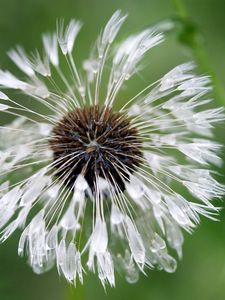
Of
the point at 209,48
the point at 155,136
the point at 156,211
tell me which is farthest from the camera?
the point at 209,48

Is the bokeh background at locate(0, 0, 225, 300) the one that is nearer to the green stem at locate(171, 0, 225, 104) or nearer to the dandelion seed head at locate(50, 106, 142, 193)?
the green stem at locate(171, 0, 225, 104)

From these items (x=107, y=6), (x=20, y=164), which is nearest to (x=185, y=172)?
(x=20, y=164)

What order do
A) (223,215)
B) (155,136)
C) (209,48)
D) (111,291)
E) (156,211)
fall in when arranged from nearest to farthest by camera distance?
(156,211), (155,136), (223,215), (111,291), (209,48)

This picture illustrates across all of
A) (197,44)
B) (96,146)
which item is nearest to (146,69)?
(197,44)

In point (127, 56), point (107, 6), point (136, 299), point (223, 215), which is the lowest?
point (136, 299)

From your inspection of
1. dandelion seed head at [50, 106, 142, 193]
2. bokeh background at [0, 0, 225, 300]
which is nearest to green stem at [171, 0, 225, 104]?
bokeh background at [0, 0, 225, 300]

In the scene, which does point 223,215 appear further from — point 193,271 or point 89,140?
point 89,140

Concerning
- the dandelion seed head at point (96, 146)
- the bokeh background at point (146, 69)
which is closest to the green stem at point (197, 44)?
the bokeh background at point (146, 69)

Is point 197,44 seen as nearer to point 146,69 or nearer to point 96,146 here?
point 96,146

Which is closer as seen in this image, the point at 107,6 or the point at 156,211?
the point at 156,211
